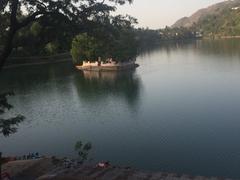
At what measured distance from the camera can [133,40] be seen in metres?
103

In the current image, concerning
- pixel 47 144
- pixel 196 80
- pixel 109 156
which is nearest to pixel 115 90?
pixel 196 80

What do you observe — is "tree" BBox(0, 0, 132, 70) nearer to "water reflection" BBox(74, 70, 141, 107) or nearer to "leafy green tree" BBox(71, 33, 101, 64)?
"water reflection" BBox(74, 70, 141, 107)

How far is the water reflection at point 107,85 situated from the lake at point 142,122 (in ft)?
0.59

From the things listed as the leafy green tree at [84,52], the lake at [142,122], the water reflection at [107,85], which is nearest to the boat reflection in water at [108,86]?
the water reflection at [107,85]

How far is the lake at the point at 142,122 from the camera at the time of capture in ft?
101

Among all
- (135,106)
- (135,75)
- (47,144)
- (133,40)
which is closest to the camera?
(47,144)

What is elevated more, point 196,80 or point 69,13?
point 69,13

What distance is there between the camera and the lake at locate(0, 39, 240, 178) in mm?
30797

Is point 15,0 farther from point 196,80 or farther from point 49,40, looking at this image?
point 196,80

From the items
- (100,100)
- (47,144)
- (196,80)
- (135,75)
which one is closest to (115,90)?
(100,100)

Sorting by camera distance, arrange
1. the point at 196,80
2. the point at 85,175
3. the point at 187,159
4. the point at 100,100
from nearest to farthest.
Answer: the point at 85,175, the point at 187,159, the point at 100,100, the point at 196,80

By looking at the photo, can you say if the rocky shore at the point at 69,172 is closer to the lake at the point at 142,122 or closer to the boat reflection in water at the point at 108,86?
the lake at the point at 142,122

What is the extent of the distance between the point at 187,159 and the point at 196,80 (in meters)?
46.2

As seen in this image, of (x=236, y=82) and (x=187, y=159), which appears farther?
(x=236, y=82)
